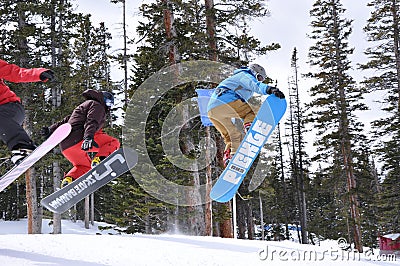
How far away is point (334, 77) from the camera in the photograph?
20.8 metres

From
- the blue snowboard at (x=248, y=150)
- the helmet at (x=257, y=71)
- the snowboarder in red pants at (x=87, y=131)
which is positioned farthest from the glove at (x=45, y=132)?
the helmet at (x=257, y=71)

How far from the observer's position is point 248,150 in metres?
6.41

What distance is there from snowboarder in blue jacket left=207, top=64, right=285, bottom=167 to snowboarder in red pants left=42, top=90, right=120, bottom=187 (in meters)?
1.75

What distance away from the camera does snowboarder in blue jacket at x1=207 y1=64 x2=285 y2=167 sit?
21.1 feet

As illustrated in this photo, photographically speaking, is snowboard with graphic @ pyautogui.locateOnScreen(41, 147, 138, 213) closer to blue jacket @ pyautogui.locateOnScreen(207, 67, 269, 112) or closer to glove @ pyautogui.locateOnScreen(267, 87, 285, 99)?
blue jacket @ pyautogui.locateOnScreen(207, 67, 269, 112)

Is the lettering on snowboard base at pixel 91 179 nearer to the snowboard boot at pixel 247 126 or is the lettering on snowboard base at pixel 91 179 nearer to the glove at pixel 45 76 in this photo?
the glove at pixel 45 76

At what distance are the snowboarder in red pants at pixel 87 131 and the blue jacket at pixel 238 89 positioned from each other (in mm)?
1774

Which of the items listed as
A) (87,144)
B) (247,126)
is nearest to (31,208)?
(87,144)

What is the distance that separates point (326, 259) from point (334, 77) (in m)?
16.6

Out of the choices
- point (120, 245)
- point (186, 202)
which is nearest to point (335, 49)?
point (186, 202)

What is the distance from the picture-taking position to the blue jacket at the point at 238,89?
6367 mm

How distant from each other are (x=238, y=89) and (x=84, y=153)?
2742 millimetres

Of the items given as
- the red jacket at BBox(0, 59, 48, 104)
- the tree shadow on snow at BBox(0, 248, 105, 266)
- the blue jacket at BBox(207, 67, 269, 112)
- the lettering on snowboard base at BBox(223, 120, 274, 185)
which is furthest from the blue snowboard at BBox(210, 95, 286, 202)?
the red jacket at BBox(0, 59, 48, 104)

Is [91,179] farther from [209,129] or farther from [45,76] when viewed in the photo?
[209,129]
